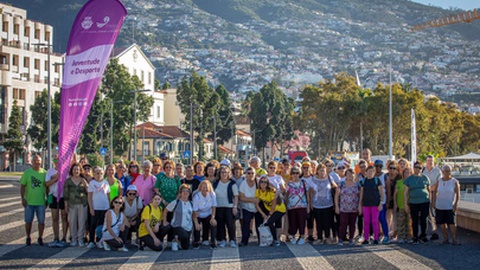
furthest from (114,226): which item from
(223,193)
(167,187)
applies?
(223,193)

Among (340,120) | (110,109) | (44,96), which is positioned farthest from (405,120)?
(44,96)

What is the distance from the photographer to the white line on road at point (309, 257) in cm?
1291

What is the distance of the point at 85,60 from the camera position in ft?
54.4

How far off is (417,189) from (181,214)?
4.90 m

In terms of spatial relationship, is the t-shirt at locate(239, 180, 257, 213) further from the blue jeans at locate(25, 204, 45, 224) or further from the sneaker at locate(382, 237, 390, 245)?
the blue jeans at locate(25, 204, 45, 224)

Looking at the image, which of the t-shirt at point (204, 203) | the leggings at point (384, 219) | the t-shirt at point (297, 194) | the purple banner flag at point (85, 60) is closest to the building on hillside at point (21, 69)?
the purple banner flag at point (85, 60)

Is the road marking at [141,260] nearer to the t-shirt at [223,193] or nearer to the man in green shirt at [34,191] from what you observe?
the t-shirt at [223,193]

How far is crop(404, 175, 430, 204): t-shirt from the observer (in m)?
16.1

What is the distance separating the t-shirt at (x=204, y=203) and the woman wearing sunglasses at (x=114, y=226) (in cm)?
146

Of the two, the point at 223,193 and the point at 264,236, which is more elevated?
the point at 223,193

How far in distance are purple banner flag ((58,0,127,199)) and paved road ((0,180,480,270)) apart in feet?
8.88

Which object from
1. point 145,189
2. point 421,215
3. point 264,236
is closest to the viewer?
point 264,236

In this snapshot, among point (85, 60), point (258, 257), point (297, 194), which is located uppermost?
point (85, 60)

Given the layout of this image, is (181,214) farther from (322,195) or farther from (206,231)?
(322,195)
